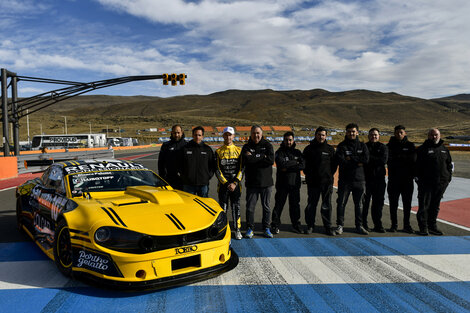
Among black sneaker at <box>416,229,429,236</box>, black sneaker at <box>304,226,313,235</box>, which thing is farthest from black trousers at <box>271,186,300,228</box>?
black sneaker at <box>416,229,429,236</box>

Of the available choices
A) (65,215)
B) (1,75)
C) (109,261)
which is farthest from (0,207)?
(1,75)

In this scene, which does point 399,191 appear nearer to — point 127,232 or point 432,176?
point 432,176

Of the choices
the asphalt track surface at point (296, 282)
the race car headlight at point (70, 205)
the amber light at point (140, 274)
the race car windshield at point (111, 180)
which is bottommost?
the asphalt track surface at point (296, 282)

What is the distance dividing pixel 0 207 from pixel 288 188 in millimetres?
6932

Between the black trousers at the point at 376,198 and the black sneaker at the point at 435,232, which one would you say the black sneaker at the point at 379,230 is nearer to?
the black trousers at the point at 376,198

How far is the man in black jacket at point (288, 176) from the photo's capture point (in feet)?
18.9

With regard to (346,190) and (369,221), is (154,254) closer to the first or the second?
(346,190)

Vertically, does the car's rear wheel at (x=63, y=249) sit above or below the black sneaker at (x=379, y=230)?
above

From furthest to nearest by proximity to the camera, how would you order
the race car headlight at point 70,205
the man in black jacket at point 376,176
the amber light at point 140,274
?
the man in black jacket at point 376,176
the race car headlight at point 70,205
the amber light at point 140,274

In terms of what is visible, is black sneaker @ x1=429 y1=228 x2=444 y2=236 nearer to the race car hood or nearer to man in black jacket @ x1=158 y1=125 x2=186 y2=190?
the race car hood

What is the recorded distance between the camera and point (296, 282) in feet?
12.7

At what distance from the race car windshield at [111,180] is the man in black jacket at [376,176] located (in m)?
3.54

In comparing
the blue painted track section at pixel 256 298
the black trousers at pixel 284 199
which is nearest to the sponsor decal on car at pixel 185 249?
the blue painted track section at pixel 256 298

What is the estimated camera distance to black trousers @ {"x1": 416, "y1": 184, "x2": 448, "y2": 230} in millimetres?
5898
